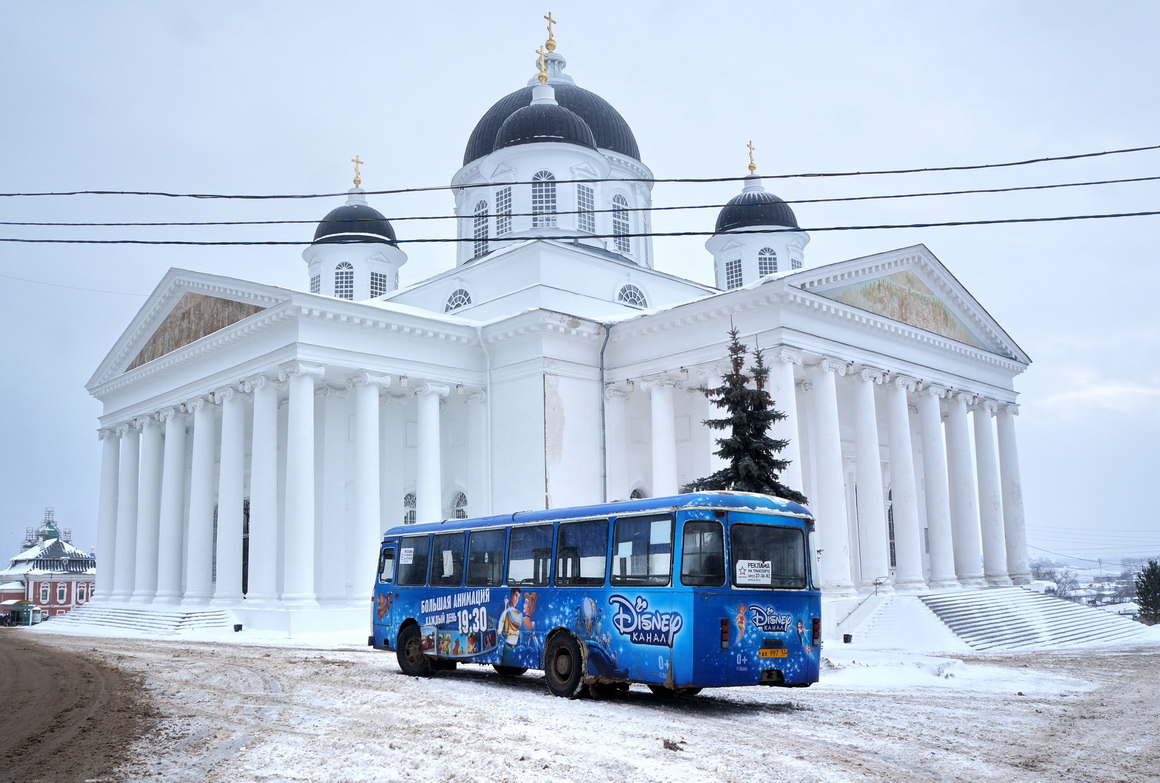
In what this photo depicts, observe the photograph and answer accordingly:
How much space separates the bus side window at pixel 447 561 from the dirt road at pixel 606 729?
4.60 ft

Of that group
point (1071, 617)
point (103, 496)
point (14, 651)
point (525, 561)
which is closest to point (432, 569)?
point (525, 561)

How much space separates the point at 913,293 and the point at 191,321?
69.2 feet

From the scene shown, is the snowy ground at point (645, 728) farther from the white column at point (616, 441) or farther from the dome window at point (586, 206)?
the dome window at point (586, 206)

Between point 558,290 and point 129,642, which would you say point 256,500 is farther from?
point 558,290

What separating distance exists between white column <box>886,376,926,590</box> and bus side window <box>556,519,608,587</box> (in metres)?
16.4

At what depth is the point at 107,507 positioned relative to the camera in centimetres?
3688

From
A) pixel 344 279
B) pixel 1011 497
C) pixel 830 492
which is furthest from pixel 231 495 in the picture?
pixel 1011 497

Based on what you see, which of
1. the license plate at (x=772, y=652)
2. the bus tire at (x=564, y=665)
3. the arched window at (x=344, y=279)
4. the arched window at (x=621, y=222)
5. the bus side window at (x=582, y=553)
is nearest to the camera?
the license plate at (x=772, y=652)

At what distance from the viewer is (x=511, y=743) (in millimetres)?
8594

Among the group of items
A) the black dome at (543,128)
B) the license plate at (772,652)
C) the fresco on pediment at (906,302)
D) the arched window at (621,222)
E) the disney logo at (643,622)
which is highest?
the black dome at (543,128)

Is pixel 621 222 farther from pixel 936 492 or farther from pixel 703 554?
pixel 703 554

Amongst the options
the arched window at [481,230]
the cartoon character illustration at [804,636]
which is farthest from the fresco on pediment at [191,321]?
the cartoon character illustration at [804,636]

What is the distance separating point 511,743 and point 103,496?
108 feet

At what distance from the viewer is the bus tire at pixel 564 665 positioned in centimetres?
1193
